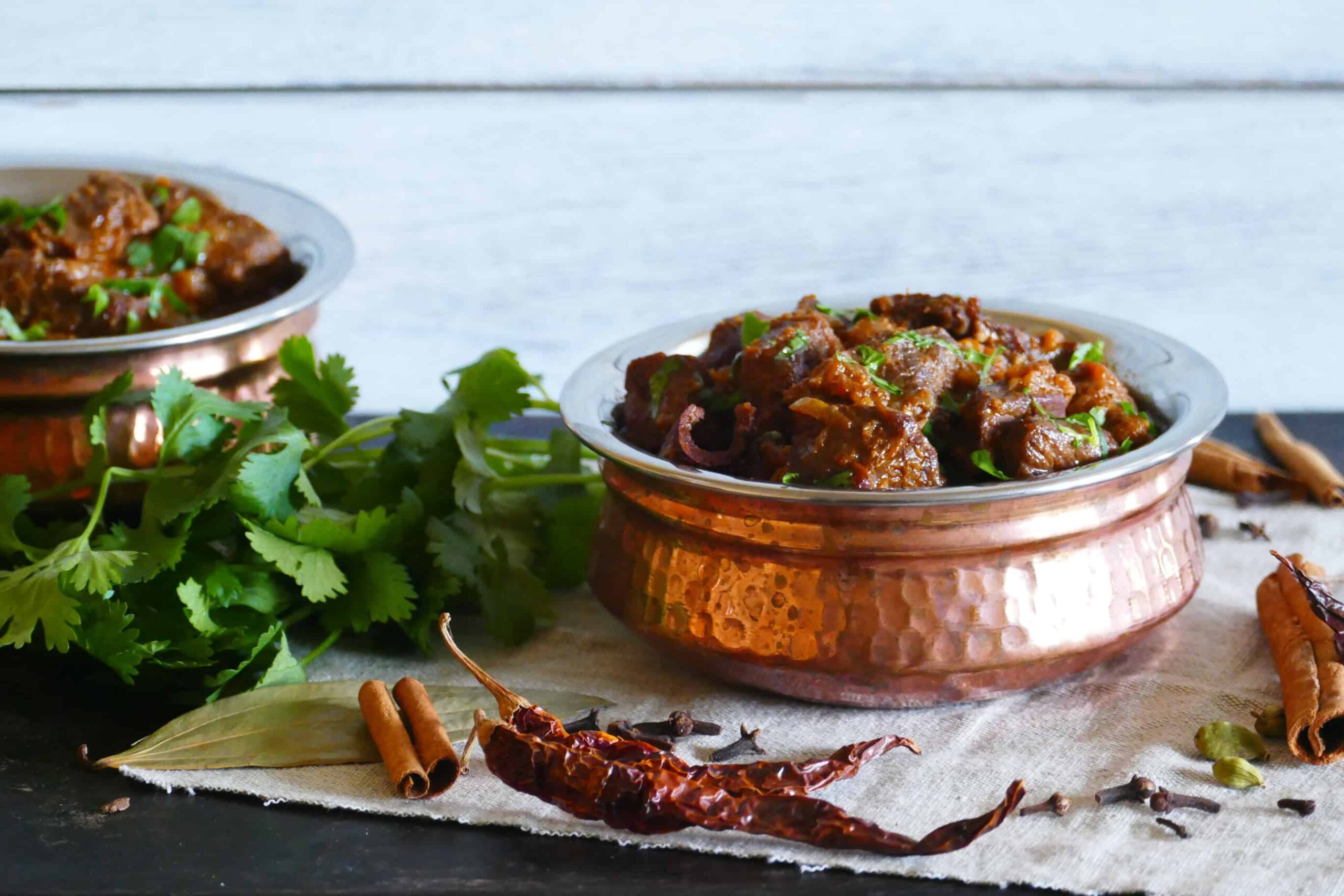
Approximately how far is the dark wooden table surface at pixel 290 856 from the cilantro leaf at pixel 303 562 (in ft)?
1.20

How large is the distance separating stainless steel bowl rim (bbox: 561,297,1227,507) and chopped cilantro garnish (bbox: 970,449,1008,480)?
58 millimetres

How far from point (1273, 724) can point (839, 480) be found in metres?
0.70

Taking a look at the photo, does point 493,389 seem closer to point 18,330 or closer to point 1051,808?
point 18,330

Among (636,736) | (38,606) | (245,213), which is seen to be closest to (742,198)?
(245,213)

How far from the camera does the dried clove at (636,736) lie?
1931 millimetres

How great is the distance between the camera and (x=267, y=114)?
381cm

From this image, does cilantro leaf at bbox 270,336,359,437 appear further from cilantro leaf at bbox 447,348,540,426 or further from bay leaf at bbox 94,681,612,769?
bay leaf at bbox 94,681,612,769

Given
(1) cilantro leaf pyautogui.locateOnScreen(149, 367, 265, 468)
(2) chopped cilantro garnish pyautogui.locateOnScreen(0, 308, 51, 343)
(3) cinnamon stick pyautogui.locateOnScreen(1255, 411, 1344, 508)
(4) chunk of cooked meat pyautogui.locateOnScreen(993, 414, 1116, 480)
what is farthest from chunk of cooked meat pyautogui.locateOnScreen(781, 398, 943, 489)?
(2) chopped cilantro garnish pyautogui.locateOnScreen(0, 308, 51, 343)

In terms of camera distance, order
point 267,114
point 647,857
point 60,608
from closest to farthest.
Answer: point 647,857
point 60,608
point 267,114

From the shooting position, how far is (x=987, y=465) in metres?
1.96

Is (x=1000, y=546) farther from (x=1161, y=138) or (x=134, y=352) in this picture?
(x=1161, y=138)

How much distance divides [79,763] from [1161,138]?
332 centimetres

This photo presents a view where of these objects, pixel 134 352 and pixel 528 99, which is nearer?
pixel 134 352

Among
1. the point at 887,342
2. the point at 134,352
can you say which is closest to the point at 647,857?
the point at 887,342
